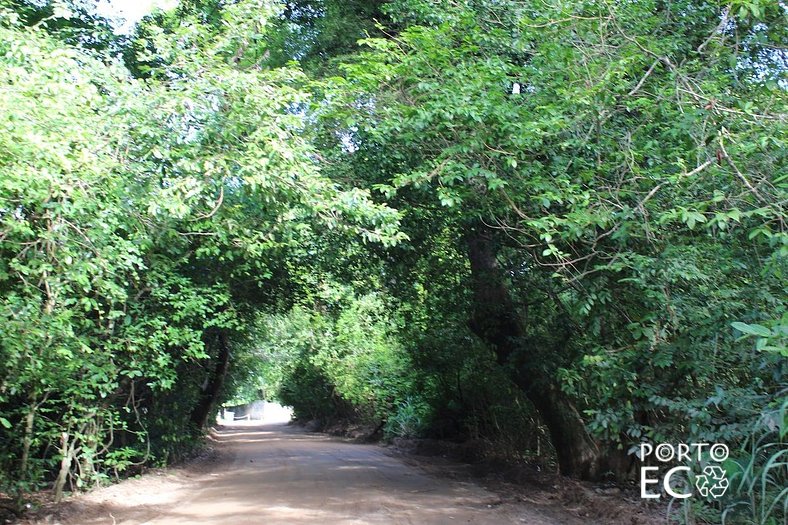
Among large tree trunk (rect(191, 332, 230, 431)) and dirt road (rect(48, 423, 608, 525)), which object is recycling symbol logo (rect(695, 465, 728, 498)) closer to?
dirt road (rect(48, 423, 608, 525))

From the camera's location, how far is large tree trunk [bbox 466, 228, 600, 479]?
40.0 ft

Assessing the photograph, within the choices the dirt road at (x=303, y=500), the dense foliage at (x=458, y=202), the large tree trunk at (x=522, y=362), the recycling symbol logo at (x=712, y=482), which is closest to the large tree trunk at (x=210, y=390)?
the dirt road at (x=303, y=500)

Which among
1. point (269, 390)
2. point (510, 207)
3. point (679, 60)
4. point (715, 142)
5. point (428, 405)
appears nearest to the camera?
point (715, 142)

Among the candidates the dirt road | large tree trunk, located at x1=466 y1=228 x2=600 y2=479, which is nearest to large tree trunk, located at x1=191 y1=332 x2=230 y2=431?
the dirt road

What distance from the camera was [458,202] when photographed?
359 inches

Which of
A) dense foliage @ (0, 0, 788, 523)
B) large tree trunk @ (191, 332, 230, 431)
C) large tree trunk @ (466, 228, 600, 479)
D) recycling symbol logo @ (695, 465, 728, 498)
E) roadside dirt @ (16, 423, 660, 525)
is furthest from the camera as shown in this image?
large tree trunk @ (191, 332, 230, 431)

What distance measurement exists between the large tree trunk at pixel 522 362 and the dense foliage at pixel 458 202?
5 cm

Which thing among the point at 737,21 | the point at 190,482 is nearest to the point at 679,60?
the point at 737,21

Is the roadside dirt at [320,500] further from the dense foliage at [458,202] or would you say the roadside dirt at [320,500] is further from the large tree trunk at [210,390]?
the large tree trunk at [210,390]

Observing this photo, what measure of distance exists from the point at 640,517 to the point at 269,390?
58621 millimetres

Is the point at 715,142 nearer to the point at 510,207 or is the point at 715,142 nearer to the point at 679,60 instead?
the point at 510,207

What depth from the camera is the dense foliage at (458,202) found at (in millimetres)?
7305

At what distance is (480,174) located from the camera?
9062mm

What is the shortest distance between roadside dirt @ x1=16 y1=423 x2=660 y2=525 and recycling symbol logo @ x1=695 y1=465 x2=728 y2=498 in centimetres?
195
